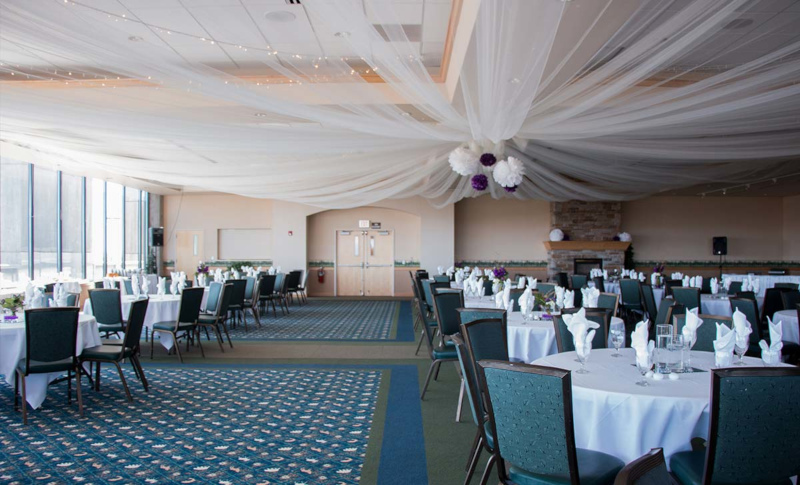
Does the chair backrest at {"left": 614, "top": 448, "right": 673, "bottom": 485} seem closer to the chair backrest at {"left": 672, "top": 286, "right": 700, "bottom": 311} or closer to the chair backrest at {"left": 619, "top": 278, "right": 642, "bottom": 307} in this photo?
the chair backrest at {"left": 672, "top": 286, "right": 700, "bottom": 311}

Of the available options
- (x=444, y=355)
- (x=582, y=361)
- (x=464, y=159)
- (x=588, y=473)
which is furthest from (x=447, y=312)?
(x=588, y=473)

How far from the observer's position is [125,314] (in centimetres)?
775

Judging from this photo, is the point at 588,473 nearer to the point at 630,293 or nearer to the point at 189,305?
the point at 189,305

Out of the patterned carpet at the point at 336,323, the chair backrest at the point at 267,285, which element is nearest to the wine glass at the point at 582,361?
the patterned carpet at the point at 336,323

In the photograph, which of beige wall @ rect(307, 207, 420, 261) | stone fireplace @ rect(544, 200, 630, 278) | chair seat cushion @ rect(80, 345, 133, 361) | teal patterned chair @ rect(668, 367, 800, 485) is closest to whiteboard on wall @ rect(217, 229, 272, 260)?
beige wall @ rect(307, 207, 420, 261)

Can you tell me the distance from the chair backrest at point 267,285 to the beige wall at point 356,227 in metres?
5.16

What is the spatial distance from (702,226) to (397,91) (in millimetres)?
16025

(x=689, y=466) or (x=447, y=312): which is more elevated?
(x=447, y=312)

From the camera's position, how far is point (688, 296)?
24.2 ft

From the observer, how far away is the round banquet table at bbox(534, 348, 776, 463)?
2619 millimetres

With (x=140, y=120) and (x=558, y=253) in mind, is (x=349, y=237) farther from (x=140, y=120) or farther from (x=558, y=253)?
(x=140, y=120)

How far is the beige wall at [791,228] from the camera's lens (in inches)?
657

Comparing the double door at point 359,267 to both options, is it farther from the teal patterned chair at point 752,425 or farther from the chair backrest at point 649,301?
the teal patterned chair at point 752,425

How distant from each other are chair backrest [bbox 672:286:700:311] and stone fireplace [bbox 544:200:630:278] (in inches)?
340
